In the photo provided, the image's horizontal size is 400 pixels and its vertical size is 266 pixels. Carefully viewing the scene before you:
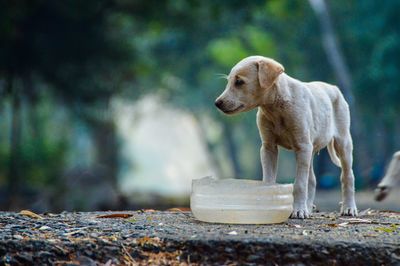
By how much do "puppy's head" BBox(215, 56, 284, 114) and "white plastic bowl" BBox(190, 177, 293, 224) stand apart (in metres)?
0.62

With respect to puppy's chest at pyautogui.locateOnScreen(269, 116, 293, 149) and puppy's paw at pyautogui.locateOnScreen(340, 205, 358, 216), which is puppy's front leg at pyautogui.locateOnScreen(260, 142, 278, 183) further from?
puppy's paw at pyautogui.locateOnScreen(340, 205, 358, 216)

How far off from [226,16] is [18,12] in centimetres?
1145

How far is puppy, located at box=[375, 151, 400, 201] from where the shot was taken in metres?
6.05

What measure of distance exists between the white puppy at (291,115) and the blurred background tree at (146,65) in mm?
5245

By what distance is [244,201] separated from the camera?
18.0 feet

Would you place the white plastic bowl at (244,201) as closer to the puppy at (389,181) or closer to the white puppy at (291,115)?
the white puppy at (291,115)

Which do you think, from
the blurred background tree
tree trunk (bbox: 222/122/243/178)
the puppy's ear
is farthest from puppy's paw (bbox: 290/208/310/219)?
tree trunk (bbox: 222/122/243/178)

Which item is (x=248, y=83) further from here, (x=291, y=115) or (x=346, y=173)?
(x=346, y=173)

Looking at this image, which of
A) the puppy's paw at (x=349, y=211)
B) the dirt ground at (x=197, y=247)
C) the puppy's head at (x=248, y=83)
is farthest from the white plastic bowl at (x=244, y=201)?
the puppy's paw at (x=349, y=211)

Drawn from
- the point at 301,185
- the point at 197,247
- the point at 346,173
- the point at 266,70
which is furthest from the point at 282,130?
the point at 197,247

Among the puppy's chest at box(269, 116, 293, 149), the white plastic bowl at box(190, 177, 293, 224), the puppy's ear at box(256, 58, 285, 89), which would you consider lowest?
the white plastic bowl at box(190, 177, 293, 224)

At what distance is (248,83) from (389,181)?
140 centimetres

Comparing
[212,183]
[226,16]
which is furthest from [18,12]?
[212,183]

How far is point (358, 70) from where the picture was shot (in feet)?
92.9
